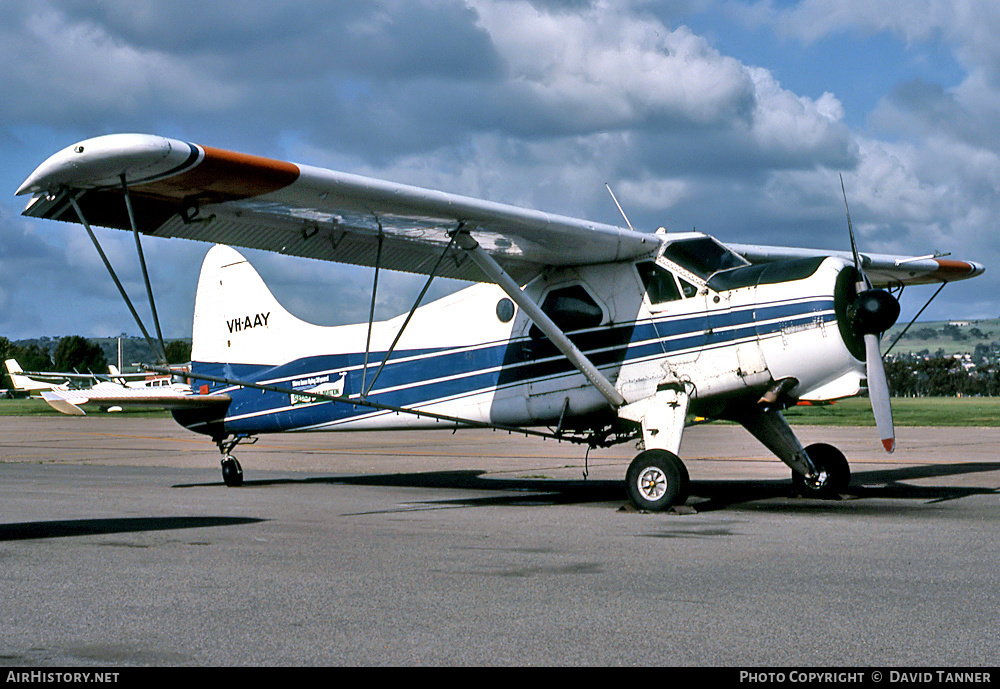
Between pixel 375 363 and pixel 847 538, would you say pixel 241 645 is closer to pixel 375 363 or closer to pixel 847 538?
pixel 847 538

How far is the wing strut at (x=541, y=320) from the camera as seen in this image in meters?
11.2

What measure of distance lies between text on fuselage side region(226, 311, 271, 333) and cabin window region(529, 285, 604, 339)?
4978mm

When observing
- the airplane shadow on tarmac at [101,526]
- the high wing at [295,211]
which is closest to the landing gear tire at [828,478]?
the high wing at [295,211]

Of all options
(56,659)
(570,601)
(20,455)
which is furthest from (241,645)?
(20,455)

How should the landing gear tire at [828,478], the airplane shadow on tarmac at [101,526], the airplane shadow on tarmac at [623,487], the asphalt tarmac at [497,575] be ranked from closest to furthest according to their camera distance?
the asphalt tarmac at [497,575] < the airplane shadow on tarmac at [101,526] < the airplane shadow on tarmac at [623,487] < the landing gear tire at [828,478]

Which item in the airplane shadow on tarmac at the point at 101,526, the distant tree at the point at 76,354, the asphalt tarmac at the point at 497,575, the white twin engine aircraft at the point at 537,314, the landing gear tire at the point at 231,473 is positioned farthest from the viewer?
the distant tree at the point at 76,354

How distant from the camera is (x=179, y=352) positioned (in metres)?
118

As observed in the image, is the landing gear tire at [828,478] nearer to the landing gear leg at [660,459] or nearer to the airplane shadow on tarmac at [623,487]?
the airplane shadow on tarmac at [623,487]

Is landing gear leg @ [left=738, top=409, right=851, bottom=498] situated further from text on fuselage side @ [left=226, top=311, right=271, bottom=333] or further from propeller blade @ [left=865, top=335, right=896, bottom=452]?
text on fuselage side @ [left=226, top=311, right=271, bottom=333]

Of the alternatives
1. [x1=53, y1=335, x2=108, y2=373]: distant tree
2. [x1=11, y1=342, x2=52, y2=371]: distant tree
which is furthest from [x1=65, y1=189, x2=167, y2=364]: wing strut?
[x1=11, y1=342, x2=52, y2=371]: distant tree

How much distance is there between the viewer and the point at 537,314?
11438 mm

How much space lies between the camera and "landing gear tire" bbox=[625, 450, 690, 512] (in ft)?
34.1

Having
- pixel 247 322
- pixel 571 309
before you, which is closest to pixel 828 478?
pixel 571 309

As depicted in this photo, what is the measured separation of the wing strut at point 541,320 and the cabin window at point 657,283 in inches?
44.0
